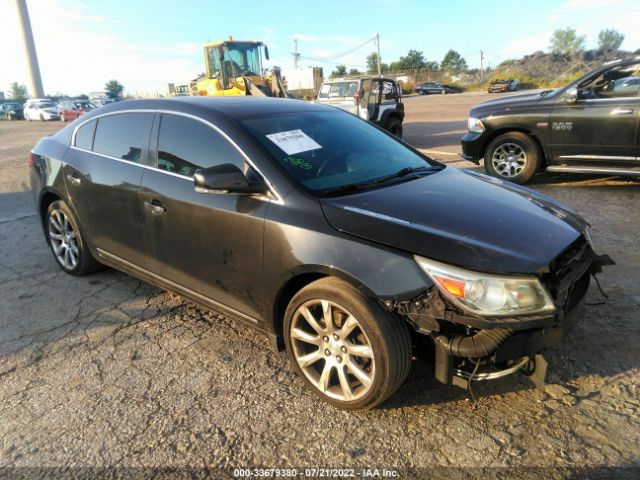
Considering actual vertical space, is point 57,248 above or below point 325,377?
above

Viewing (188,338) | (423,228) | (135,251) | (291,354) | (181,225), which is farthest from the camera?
(135,251)

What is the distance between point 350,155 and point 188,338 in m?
1.70

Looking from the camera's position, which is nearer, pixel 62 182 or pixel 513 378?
pixel 513 378

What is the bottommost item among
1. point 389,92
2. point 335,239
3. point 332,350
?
point 332,350

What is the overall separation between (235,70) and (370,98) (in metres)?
5.10

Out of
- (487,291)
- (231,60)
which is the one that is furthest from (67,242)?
(231,60)

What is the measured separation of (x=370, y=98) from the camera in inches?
487

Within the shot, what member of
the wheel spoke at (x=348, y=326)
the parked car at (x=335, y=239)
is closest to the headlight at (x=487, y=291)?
the parked car at (x=335, y=239)

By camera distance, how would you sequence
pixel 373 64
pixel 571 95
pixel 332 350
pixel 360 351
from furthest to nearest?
pixel 373 64 < pixel 571 95 < pixel 332 350 < pixel 360 351

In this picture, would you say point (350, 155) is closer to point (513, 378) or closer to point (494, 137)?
point (513, 378)

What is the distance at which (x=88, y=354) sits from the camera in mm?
3186

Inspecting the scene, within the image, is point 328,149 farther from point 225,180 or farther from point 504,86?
point 504,86

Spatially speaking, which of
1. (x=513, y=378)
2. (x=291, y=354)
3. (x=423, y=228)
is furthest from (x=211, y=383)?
(x=513, y=378)

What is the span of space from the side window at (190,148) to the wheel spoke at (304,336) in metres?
0.98
